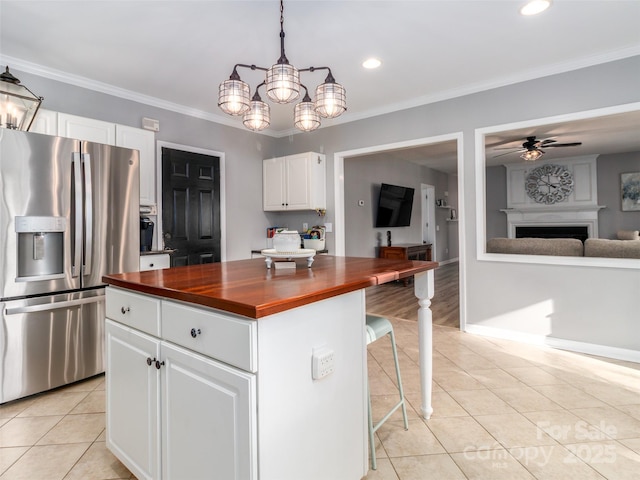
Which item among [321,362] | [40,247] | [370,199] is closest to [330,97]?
[321,362]

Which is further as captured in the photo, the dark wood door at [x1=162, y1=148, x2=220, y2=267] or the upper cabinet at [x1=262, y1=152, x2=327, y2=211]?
the upper cabinet at [x1=262, y1=152, x2=327, y2=211]

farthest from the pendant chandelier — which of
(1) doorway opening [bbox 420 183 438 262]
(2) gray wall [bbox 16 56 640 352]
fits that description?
(1) doorway opening [bbox 420 183 438 262]

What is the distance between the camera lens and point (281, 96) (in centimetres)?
185

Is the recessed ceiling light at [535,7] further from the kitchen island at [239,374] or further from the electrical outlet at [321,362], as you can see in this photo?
the electrical outlet at [321,362]

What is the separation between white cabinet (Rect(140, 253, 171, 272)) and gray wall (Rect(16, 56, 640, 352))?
1.26 meters

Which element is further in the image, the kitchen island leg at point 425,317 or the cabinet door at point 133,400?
the kitchen island leg at point 425,317

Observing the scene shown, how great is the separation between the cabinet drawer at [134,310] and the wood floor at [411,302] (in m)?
3.33

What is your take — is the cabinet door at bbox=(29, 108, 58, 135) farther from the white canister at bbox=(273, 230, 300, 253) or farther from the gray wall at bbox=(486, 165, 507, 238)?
the gray wall at bbox=(486, 165, 507, 238)

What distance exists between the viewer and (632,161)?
6.71 meters

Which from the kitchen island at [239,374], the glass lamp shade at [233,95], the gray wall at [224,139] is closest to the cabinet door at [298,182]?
the gray wall at [224,139]

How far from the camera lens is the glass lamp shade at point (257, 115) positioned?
2.28 metres

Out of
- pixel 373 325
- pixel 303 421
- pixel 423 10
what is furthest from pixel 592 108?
pixel 303 421

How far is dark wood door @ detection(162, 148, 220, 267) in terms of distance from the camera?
12.5ft

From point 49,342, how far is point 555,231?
333 inches
